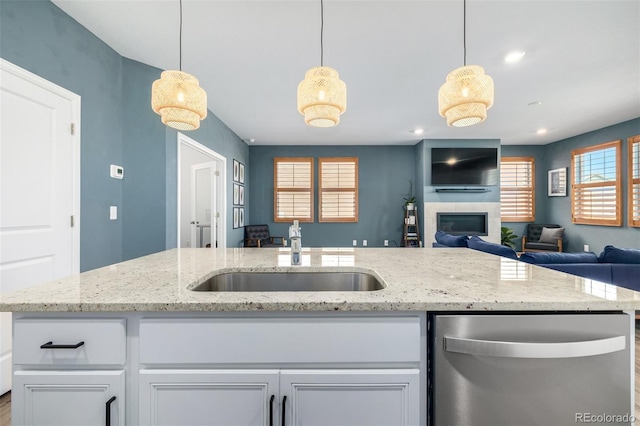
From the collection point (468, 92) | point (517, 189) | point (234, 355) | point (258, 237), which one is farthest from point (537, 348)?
point (517, 189)

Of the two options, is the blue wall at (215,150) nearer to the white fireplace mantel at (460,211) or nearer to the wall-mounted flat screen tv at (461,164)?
the white fireplace mantel at (460,211)

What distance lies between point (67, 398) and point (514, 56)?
12.5 feet

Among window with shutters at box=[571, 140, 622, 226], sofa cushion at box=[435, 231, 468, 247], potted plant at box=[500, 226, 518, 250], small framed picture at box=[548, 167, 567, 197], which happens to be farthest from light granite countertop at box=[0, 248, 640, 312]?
small framed picture at box=[548, 167, 567, 197]

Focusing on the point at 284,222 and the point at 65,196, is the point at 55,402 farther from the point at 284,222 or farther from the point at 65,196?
the point at 284,222

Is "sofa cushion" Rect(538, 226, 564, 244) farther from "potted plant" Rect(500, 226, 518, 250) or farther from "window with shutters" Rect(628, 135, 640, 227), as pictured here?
"window with shutters" Rect(628, 135, 640, 227)

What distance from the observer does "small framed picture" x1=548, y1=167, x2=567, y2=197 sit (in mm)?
6023

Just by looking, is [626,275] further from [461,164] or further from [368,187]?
[368,187]

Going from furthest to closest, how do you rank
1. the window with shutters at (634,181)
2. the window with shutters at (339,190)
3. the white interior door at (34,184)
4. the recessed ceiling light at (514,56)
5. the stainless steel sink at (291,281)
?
the window with shutters at (339,190) → the window with shutters at (634,181) → the recessed ceiling light at (514,56) → the white interior door at (34,184) → the stainless steel sink at (291,281)

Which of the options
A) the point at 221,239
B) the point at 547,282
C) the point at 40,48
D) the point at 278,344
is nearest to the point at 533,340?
the point at 547,282

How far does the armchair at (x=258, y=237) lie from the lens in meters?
5.90

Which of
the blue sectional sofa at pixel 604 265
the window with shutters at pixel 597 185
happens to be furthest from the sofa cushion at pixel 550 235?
the blue sectional sofa at pixel 604 265

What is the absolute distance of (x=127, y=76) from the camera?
111 inches

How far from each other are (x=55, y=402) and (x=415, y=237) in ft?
19.7

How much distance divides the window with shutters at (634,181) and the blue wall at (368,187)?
353cm
